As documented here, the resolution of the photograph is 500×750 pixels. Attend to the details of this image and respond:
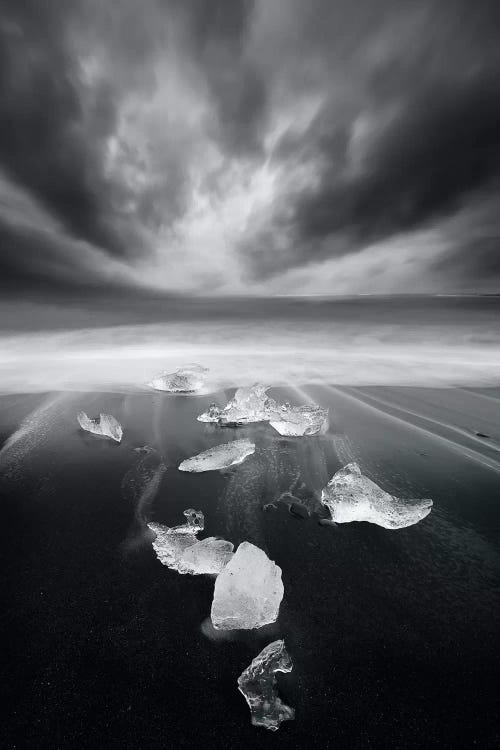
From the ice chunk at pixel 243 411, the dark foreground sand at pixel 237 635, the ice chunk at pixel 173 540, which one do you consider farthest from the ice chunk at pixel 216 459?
the ice chunk at pixel 243 411

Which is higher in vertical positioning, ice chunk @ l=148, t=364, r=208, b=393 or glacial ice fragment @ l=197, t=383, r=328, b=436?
ice chunk @ l=148, t=364, r=208, b=393

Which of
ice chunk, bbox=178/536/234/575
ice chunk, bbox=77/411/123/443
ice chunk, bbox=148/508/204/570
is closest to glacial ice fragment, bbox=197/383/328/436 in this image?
ice chunk, bbox=77/411/123/443

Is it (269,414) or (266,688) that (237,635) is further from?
(269,414)

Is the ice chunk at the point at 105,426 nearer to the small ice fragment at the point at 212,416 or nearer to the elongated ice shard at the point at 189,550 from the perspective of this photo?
the small ice fragment at the point at 212,416

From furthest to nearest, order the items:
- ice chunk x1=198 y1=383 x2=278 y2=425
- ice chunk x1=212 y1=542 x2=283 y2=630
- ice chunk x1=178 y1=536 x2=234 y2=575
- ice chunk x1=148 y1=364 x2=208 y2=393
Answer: ice chunk x1=148 y1=364 x2=208 y2=393, ice chunk x1=198 y1=383 x2=278 y2=425, ice chunk x1=178 y1=536 x2=234 y2=575, ice chunk x1=212 y1=542 x2=283 y2=630

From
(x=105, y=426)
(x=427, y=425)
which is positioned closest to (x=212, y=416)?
(x=105, y=426)

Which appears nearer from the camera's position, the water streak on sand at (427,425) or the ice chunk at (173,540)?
the ice chunk at (173,540)

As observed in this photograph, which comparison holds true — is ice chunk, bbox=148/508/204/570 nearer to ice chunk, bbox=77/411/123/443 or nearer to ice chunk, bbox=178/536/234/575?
ice chunk, bbox=178/536/234/575
